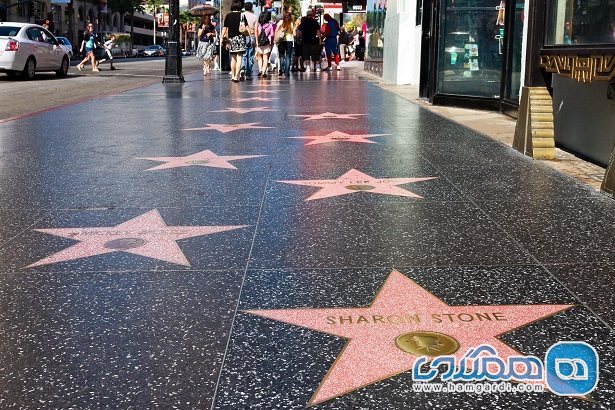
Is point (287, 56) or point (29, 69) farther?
point (287, 56)

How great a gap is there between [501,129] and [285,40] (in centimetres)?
1541

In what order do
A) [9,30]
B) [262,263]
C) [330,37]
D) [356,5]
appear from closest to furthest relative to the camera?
[262,263]
[9,30]
[330,37]
[356,5]

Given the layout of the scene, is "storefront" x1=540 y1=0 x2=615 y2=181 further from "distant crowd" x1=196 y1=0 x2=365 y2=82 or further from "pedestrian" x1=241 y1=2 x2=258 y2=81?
"pedestrian" x1=241 y1=2 x2=258 y2=81

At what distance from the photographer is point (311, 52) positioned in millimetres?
25359

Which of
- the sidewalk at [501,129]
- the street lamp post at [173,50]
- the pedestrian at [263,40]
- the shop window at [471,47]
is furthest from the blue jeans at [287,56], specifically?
the shop window at [471,47]

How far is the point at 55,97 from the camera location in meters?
14.9

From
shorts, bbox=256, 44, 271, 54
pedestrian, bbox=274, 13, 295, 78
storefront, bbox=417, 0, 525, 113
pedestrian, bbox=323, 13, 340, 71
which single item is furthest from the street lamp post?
pedestrian, bbox=323, 13, 340, 71

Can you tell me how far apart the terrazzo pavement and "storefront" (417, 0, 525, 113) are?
349 centimetres

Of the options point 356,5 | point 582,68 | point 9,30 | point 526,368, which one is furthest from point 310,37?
point 526,368

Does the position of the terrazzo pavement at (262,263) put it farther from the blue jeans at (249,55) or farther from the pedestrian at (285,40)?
the pedestrian at (285,40)

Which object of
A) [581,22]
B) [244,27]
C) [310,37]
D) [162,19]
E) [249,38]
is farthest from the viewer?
[162,19]

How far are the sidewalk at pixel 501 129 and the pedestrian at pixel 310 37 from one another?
882 centimetres

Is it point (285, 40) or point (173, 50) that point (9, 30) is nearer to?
point (173, 50)

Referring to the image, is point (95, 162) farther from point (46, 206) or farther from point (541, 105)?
point (541, 105)
